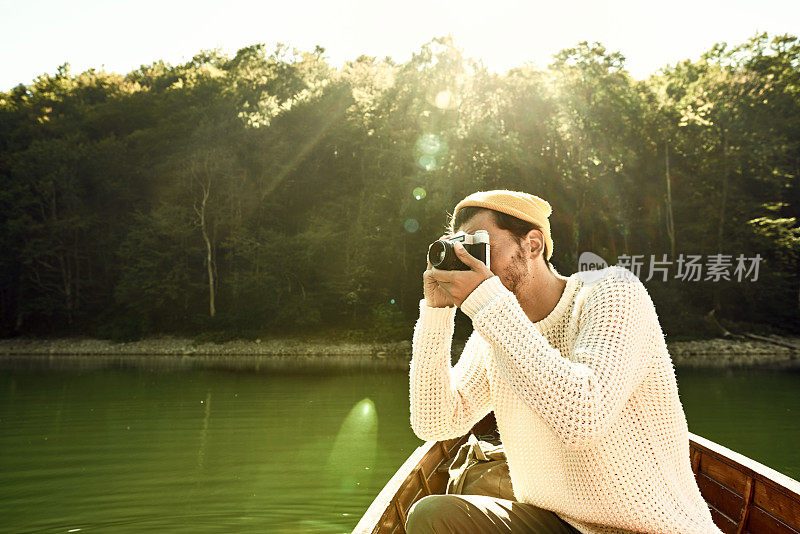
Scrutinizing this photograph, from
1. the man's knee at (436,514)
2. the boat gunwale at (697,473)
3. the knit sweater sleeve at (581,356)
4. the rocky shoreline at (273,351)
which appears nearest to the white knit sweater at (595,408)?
the knit sweater sleeve at (581,356)

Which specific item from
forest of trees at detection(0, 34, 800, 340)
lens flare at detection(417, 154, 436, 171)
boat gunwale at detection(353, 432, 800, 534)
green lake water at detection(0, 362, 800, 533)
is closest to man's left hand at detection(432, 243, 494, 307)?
boat gunwale at detection(353, 432, 800, 534)

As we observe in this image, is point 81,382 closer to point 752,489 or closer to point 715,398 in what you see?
point 715,398

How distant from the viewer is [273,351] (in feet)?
65.1

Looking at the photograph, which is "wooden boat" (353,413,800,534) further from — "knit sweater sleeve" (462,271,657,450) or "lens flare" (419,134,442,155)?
"lens flare" (419,134,442,155)

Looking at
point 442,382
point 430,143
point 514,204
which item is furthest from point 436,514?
point 430,143

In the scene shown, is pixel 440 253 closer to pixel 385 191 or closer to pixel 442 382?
pixel 442 382

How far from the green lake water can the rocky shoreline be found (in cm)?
519

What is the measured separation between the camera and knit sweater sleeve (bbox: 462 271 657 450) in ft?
4.07

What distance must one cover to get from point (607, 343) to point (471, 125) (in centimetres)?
1847

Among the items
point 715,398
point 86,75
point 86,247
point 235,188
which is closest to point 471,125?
point 235,188

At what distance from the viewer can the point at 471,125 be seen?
1928 centimetres

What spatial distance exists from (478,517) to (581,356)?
1.42 ft

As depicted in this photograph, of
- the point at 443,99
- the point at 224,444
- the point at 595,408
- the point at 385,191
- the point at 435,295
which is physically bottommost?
the point at 224,444

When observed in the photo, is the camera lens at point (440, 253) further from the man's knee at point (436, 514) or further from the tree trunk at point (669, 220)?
the tree trunk at point (669, 220)
